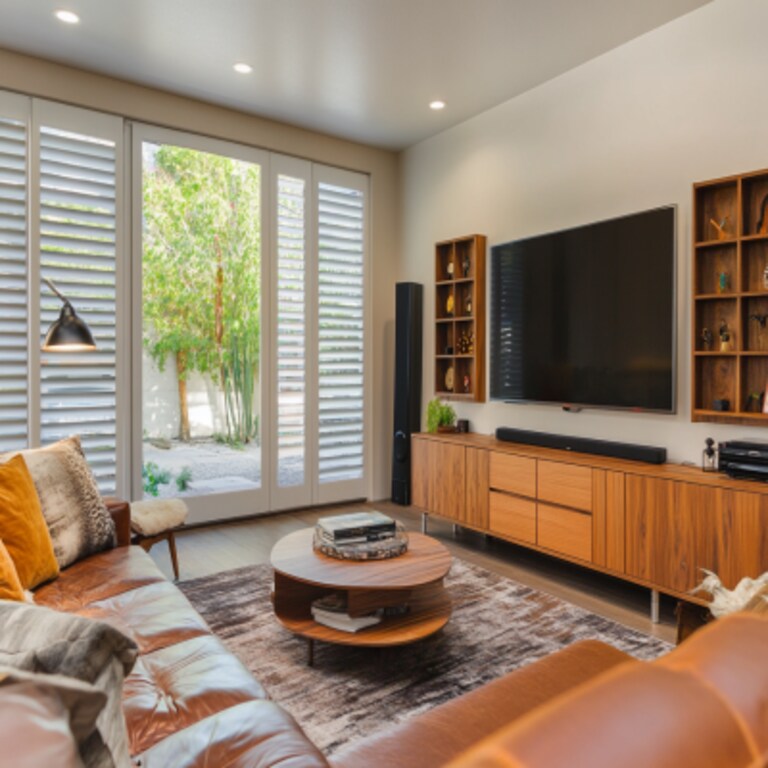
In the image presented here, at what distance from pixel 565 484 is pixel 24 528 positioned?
239 cm

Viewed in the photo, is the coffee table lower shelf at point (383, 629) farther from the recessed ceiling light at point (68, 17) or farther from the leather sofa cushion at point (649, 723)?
the recessed ceiling light at point (68, 17)

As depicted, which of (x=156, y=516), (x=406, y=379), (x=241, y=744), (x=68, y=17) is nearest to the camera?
(x=241, y=744)

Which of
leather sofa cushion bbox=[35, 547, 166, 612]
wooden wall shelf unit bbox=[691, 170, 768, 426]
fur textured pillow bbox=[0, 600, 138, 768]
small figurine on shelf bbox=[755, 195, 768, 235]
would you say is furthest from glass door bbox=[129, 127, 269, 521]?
fur textured pillow bbox=[0, 600, 138, 768]

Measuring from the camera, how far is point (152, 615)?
1.75 meters

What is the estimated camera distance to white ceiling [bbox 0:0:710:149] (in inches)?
115

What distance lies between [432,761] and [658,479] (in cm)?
201

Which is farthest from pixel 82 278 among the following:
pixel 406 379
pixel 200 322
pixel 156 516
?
pixel 406 379

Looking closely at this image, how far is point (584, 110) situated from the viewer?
345 cm

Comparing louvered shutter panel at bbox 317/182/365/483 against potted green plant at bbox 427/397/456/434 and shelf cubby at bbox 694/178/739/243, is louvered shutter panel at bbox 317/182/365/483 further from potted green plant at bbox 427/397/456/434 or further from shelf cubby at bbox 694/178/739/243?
shelf cubby at bbox 694/178/739/243

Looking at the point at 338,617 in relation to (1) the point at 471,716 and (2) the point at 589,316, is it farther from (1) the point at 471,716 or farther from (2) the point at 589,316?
(2) the point at 589,316

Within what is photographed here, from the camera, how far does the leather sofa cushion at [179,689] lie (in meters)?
1.22

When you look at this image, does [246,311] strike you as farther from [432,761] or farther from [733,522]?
[432,761]

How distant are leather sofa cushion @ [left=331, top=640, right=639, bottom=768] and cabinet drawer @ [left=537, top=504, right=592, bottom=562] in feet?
5.17

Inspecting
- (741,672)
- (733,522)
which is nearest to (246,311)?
(733,522)
